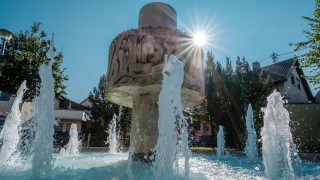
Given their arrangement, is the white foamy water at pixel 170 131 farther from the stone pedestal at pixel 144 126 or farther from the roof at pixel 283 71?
the roof at pixel 283 71

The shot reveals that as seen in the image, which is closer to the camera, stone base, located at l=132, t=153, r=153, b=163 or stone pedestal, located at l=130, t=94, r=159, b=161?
stone base, located at l=132, t=153, r=153, b=163

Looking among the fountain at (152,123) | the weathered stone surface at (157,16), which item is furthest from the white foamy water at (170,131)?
the weathered stone surface at (157,16)

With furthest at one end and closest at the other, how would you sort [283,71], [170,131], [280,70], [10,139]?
[280,70] < [283,71] < [10,139] < [170,131]

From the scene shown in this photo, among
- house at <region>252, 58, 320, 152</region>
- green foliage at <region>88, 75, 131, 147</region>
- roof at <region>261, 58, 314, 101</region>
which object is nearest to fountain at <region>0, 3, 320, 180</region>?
green foliage at <region>88, 75, 131, 147</region>

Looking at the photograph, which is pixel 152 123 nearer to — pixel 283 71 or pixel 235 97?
pixel 235 97

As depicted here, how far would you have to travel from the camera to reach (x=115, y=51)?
6.06 m

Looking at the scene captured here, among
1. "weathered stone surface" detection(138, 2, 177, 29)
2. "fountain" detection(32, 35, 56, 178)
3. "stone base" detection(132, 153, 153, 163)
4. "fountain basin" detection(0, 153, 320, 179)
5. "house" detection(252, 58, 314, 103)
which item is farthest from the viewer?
"house" detection(252, 58, 314, 103)

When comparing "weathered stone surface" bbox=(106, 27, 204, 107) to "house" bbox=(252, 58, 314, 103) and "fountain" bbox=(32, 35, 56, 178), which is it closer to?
"fountain" bbox=(32, 35, 56, 178)

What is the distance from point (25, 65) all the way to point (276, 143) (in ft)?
46.4

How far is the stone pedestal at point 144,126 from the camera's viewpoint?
5.46m

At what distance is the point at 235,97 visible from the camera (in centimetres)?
1644

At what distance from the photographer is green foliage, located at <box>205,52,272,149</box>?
15.5 meters

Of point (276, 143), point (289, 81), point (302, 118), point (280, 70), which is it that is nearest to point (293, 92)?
point (289, 81)

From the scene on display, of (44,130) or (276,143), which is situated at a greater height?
(44,130)
